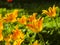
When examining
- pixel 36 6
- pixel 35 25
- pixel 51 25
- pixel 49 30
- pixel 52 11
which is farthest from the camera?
pixel 36 6

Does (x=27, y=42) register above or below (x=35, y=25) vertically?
below

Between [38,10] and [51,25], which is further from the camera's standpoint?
[38,10]

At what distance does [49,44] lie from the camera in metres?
4.60

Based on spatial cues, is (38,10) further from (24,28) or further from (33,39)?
(33,39)

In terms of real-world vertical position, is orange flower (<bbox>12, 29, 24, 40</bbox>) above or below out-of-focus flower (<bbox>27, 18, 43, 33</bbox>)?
below

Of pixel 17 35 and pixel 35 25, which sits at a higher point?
pixel 35 25

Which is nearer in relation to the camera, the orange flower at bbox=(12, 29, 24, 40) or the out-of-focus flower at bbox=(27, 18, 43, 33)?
the out-of-focus flower at bbox=(27, 18, 43, 33)

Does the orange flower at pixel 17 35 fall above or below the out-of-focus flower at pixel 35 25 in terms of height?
below

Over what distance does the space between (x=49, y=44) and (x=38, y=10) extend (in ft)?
10.9

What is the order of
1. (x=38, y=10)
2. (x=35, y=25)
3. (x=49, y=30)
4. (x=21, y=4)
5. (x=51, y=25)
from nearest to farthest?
(x=35, y=25)
(x=49, y=30)
(x=51, y=25)
(x=38, y=10)
(x=21, y=4)

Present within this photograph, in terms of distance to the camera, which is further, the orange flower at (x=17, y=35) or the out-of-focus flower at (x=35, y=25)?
the orange flower at (x=17, y=35)

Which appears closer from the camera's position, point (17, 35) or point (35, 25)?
point (35, 25)

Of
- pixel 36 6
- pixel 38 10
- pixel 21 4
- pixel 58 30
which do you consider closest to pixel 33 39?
pixel 58 30

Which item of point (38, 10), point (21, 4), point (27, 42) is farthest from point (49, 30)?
point (21, 4)
